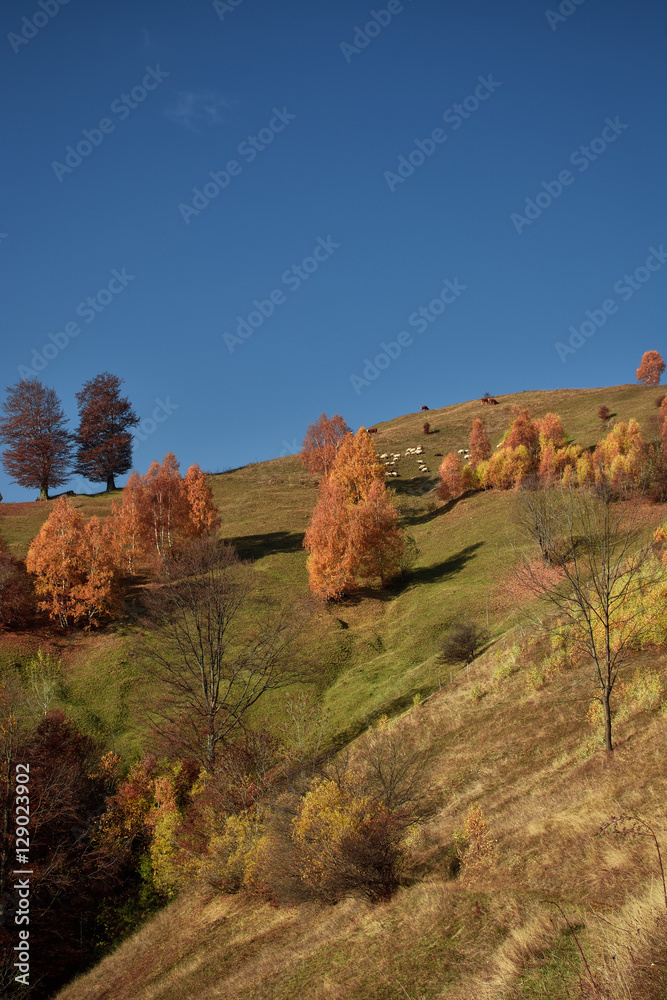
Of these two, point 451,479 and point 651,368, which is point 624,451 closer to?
point 451,479

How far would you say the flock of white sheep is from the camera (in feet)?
309

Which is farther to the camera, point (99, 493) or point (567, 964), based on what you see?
point (99, 493)

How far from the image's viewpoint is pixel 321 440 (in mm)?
89062

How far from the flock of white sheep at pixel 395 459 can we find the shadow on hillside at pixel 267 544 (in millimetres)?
30160

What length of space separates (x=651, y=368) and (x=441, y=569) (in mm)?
91444

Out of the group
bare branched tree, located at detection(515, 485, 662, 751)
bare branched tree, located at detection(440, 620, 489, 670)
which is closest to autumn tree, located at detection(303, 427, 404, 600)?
bare branched tree, located at detection(440, 620, 489, 670)

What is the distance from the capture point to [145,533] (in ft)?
196

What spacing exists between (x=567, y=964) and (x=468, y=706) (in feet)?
58.2

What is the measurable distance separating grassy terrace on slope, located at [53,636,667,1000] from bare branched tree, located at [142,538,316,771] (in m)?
8.59

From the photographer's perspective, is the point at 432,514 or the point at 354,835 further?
the point at 432,514

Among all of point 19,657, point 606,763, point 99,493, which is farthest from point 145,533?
point 606,763

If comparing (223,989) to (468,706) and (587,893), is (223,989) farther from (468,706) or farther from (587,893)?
(468,706)

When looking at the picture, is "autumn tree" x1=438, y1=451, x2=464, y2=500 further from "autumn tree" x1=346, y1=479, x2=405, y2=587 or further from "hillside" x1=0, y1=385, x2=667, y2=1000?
"hillside" x1=0, y1=385, x2=667, y2=1000

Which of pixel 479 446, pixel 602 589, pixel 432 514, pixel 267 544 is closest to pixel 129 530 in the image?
pixel 267 544
